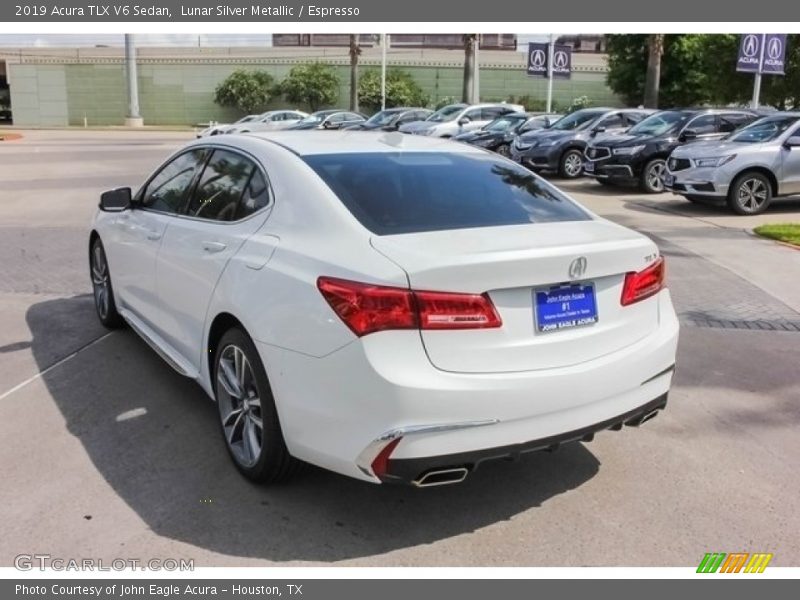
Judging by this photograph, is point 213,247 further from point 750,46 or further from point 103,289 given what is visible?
point 750,46

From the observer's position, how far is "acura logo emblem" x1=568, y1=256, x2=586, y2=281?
3.20 m

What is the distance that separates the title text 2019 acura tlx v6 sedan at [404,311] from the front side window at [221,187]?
16 mm

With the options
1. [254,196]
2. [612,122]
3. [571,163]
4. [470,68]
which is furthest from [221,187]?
[470,68]

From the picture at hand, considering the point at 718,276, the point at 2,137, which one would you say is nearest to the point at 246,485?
the point at 718,276

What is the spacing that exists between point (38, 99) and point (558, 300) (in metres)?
69.2

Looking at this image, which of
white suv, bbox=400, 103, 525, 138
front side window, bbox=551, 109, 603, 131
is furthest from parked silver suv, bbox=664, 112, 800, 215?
white suv, bbox=400, 103, 525, 138

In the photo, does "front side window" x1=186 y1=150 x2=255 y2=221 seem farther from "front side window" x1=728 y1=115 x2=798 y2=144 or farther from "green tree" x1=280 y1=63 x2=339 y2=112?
"green tree" x1=280 y1=63 x2=339 y2=112

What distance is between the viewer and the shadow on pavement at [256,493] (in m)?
3.28

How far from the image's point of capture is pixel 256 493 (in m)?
3.61

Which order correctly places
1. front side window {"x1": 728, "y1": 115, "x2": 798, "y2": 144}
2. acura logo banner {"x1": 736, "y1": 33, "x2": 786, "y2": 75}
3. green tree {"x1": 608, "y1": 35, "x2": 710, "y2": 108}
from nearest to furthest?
front side window {"x1": 728, "y1": 115, "x2": 798, "y2": 144}
acura logo banner {"x1": 736, "y1": 33, "x2": 786, "y2": 75}
green tree {"x1": 608, "y1": 35, "x2": 710, "y2": 108}

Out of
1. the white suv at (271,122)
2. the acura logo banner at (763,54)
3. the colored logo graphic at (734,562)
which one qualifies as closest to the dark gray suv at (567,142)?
the acura logo banner at (763,54)

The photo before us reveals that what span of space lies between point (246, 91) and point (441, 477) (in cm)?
6052

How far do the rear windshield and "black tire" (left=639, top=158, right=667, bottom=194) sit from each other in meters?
12.0

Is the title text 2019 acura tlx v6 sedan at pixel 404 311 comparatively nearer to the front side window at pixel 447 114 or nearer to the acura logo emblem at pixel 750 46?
the acura logo emblem at pixel 750 46
